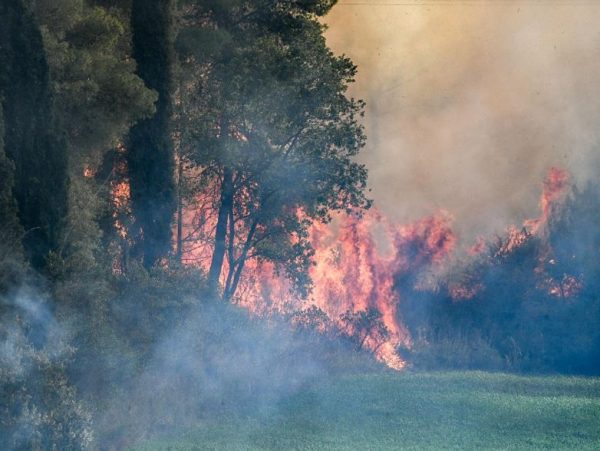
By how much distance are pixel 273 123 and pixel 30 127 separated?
11.8 metres

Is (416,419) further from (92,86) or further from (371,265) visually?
(371,265)

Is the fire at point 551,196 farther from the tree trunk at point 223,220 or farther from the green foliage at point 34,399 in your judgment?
the green foliage at point 34,399

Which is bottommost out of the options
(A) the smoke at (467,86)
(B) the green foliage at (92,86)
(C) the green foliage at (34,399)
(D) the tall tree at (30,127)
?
(C) the green foliage at (34,399)

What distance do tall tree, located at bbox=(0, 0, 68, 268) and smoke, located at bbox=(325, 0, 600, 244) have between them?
25.1m

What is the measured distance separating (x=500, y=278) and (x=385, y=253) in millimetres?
4417

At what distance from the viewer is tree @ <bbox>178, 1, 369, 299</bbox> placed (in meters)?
30.9

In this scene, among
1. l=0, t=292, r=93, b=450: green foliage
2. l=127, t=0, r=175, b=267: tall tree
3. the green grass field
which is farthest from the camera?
l=127, t=0, r=175, b=267: tall tree

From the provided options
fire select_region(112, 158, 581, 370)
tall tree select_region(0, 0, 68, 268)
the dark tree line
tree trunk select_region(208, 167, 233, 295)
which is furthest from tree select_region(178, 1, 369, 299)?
tall tree select_region(0, 0, 68, 268)

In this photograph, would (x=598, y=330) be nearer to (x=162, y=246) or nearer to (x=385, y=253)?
(x=385, y=253)

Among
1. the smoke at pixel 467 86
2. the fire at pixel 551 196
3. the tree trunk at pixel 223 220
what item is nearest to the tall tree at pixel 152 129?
the tree trunk at pixel 223 220

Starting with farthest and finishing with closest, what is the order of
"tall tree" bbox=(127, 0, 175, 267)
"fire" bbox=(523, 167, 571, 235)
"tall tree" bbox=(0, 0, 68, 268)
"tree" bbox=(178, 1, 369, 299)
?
"fire" bbox=(523, 167, 571, 235)
"tree" bbox=(178, 1, 369, 299)
"tall tree" bbox=(127, 0, 175, 267)
"tall tree" bbox=(0, 0, 68, 268)

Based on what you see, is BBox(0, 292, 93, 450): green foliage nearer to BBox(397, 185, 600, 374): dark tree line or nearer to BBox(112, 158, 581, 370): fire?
BBox(112, 158, 581, 370): fire

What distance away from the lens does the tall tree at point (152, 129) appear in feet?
93.1

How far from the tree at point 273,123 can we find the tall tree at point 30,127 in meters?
10.4
